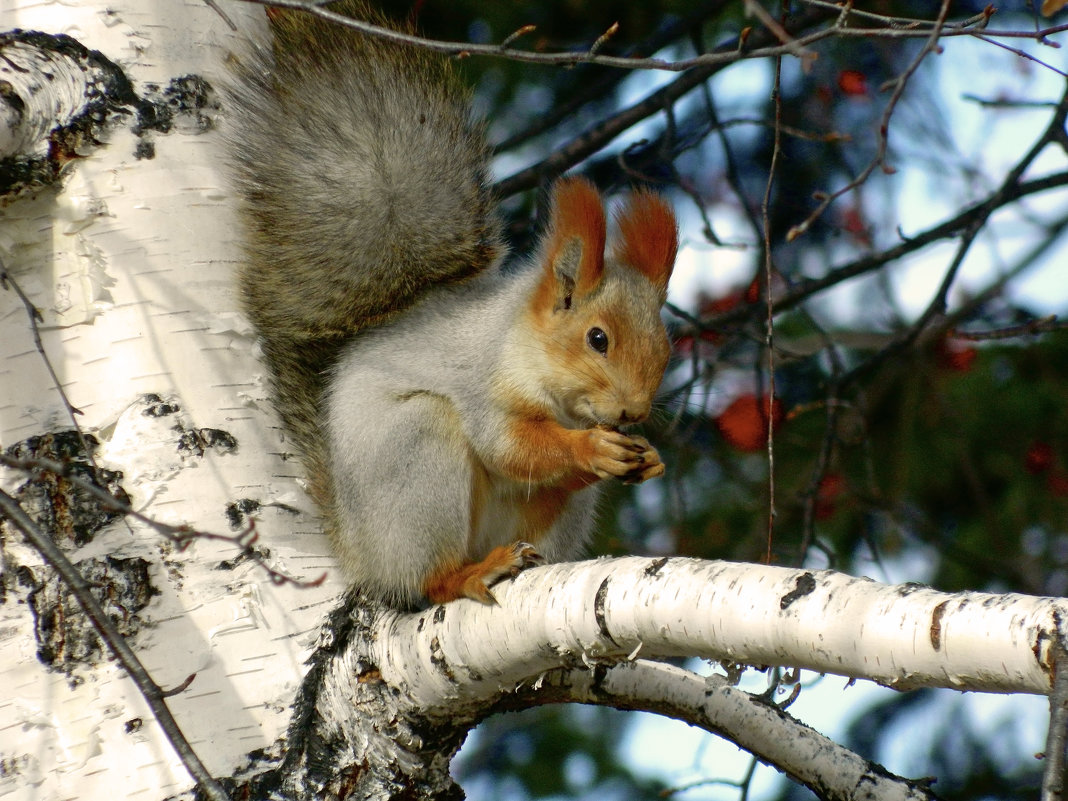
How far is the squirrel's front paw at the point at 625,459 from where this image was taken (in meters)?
1.69

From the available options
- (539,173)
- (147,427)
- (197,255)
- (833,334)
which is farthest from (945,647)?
(833,334)

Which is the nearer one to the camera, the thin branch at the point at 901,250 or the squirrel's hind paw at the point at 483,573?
the squirrel's hind paw at the point at 483,573

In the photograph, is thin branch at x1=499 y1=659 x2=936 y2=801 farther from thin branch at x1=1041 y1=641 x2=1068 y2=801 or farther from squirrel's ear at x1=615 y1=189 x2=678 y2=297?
squirrel's ear at x1=615 y1=189 x2=678 y2=297

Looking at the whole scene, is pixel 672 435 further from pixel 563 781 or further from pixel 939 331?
pixel 563 781

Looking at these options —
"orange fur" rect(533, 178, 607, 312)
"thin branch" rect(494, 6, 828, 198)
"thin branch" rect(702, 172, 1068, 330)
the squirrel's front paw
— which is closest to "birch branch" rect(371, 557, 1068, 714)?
A: the squirrel's front paw

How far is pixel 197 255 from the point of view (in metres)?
1.54

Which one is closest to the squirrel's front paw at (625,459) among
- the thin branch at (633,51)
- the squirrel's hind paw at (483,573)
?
the squirrel's hind paw at (483,573)

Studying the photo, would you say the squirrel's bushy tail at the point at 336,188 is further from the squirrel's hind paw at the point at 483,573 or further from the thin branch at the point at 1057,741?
the thin branch at the point at 1057,741

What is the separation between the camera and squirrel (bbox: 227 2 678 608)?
168cm

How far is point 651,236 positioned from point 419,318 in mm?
434

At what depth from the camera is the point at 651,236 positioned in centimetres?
→ 196

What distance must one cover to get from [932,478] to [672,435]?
3.18ft

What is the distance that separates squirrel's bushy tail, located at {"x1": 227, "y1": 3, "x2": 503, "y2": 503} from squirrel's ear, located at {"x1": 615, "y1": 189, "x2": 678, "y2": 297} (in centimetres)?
26

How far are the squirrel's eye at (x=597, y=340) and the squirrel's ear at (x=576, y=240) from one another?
0.08 m
